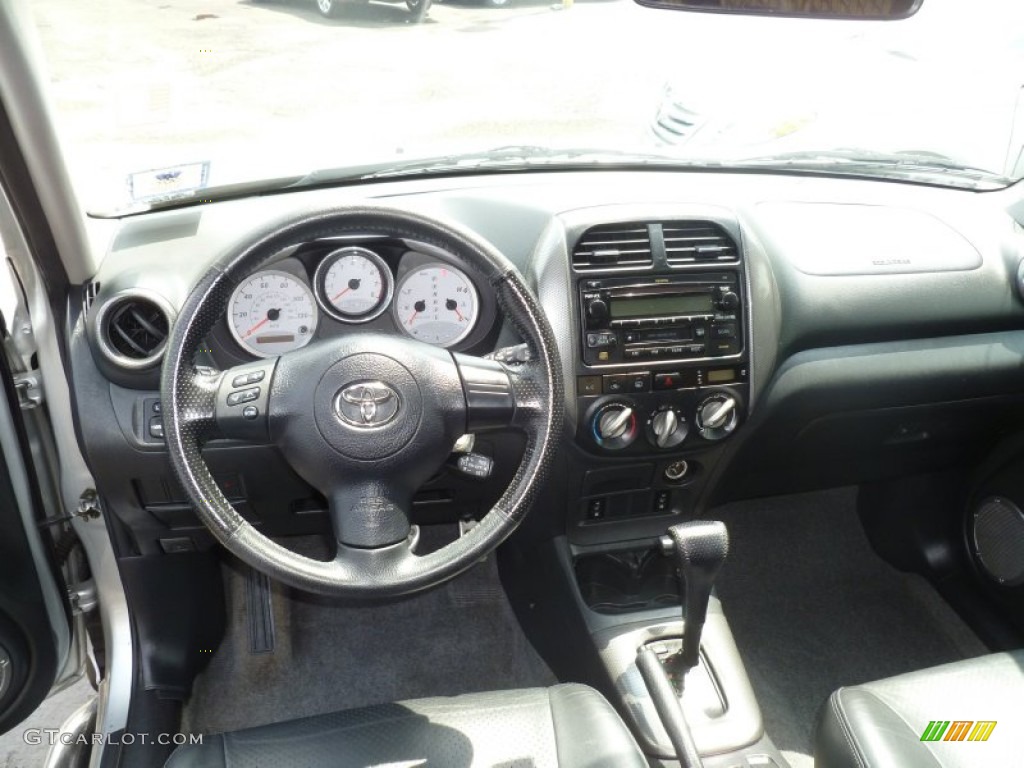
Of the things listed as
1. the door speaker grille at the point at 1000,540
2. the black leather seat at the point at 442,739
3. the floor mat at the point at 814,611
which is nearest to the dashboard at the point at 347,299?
the black leather seat at the point at 442,739

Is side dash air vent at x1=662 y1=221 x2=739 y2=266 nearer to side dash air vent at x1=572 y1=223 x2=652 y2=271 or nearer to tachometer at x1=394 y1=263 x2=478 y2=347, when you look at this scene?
side dash air vent at x1=572 y1=223 x2=652 y2=271

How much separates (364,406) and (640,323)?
28.8 inches

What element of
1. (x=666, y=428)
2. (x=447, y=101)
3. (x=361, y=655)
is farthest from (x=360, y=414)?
(x=447, y=101)

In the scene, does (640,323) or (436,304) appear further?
(640,323)

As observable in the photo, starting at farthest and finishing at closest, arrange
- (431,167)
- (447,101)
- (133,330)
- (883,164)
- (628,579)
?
1. (447,101)
2. (883,164)
3. (628,579)
4. (431,167)
5. (133,330)

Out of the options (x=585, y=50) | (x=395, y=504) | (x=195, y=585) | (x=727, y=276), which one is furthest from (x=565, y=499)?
(x=585, y=50)

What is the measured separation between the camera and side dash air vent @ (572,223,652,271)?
1.92 metres

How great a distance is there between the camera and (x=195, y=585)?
7.49 feet

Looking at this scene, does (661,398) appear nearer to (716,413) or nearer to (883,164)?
(716,413)

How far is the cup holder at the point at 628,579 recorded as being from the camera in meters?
2.21

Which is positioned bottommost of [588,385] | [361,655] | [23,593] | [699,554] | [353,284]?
[361,655]

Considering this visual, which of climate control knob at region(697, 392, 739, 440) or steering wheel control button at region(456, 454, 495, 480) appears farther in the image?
climate control knob at region(697, 392, 739, 440)

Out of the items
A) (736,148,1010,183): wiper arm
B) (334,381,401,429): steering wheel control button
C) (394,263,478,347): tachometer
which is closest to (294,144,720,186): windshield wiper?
(736,148,1010,183): wiper arm

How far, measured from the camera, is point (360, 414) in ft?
4.73
